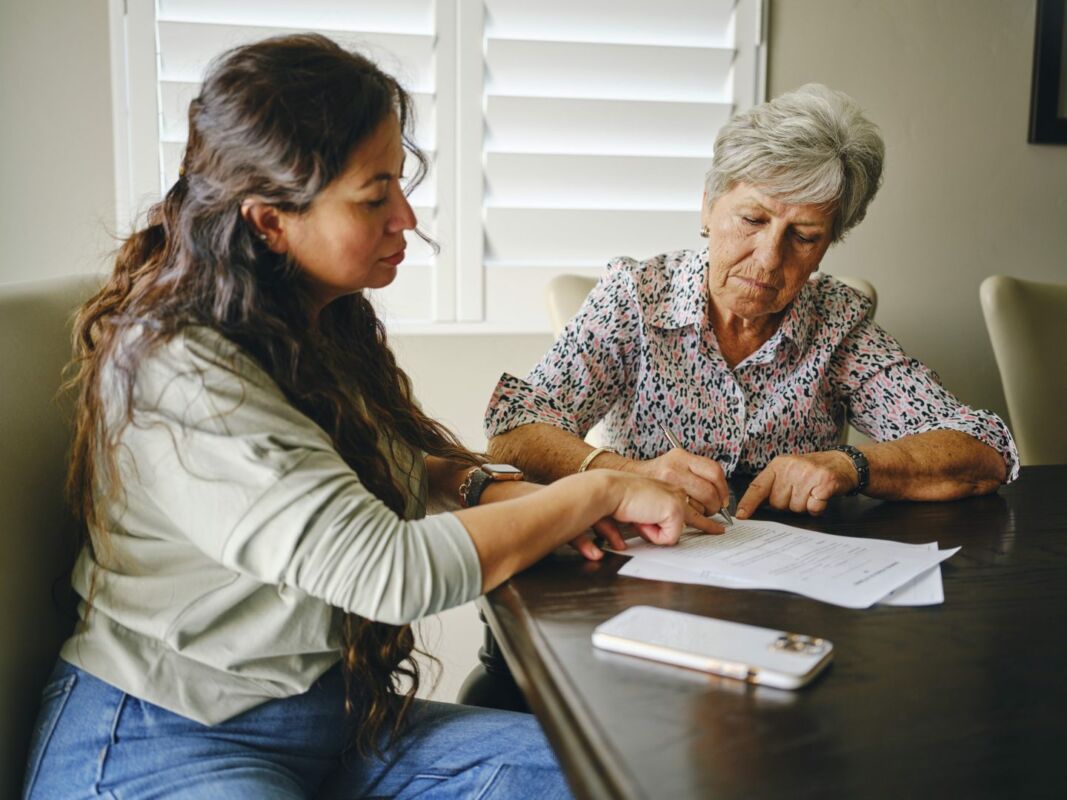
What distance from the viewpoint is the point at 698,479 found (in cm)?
114

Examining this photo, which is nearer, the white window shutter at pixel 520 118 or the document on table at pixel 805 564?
the document on table at pixel 805 564

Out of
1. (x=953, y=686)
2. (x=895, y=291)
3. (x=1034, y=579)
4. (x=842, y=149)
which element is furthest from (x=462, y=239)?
(x=953, y=686)

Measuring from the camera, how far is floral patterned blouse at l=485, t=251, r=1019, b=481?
158 centimetres

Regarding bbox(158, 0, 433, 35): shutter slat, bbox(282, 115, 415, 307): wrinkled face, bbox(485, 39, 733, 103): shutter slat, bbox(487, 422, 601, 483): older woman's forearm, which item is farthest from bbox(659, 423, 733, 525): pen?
bbox(158, 0, 433, 35): shutter slat

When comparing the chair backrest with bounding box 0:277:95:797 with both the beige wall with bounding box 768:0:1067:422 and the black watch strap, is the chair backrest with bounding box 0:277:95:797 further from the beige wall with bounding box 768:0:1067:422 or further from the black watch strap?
the beige wall with bounding box 768:0:1067:422

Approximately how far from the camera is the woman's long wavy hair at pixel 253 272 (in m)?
0.89

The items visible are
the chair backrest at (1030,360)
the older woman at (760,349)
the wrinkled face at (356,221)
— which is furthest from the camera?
the chair backrest at (1030,360)

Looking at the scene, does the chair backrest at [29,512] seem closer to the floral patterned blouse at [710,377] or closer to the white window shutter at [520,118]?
the floral patterned blouse at [710,377]

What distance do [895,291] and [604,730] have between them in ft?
6.31

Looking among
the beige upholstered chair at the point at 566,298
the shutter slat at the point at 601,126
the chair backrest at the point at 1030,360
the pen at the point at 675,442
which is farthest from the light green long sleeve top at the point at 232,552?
the chair backrest at the point at 1030,360

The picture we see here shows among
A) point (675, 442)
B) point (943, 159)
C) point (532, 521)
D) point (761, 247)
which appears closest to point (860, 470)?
point (675, 442)

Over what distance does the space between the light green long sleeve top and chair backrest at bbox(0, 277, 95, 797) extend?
1.5 inches

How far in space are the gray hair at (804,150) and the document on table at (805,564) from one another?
0.60 meters

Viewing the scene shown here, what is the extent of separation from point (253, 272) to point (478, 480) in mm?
389
